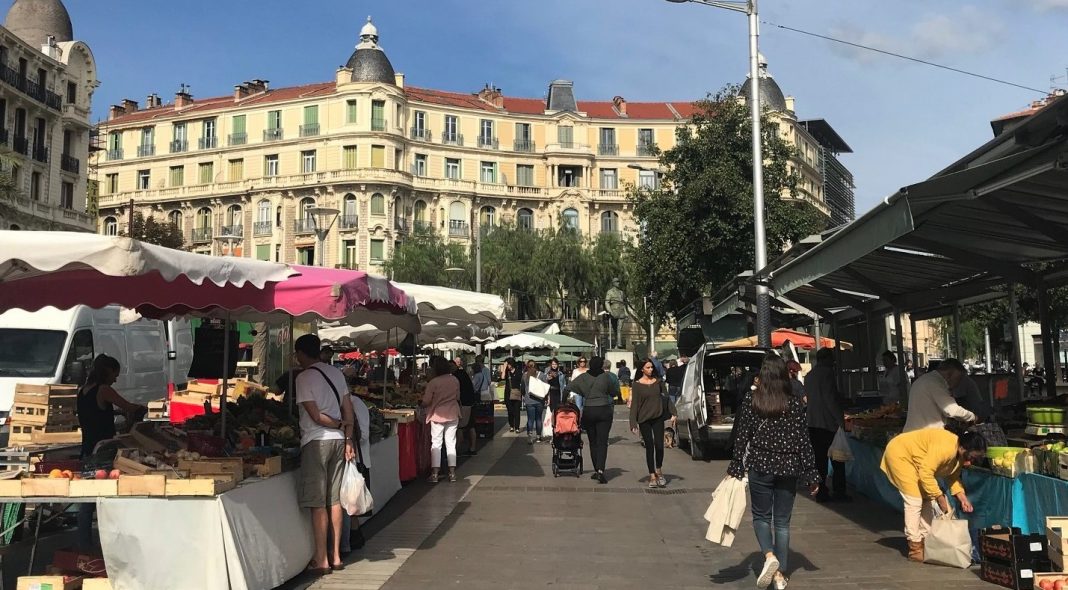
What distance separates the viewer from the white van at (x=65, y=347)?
14.4 m

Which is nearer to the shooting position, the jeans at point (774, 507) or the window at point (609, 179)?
the jeans at point (774, 507)

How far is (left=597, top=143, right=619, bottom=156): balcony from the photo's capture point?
226 feet

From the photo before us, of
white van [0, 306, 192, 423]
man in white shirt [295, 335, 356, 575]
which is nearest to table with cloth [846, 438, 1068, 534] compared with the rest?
man in white shirt [295, 335, 356, 575]

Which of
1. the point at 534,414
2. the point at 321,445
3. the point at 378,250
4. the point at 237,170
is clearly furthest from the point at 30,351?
the point at 237,170

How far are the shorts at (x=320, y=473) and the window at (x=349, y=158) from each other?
187 feet

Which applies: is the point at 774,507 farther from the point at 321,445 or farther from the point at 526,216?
the point at 526,216

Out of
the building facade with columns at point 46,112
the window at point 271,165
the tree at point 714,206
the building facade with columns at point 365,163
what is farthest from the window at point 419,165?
the tree at point 714,206

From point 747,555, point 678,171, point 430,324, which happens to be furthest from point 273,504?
point 678,171

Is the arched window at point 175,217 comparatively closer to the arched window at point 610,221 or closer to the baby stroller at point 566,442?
the arched window at point 610,221

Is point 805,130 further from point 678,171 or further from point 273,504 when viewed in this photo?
point 273,504

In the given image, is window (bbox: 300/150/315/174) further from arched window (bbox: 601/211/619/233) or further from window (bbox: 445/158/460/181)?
arched window (bbox: 601/211/619/233)

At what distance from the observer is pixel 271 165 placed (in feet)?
213

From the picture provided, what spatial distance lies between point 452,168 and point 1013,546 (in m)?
62.0

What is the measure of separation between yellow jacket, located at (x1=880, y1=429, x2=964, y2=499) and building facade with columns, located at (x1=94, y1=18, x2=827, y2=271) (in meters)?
53.9
